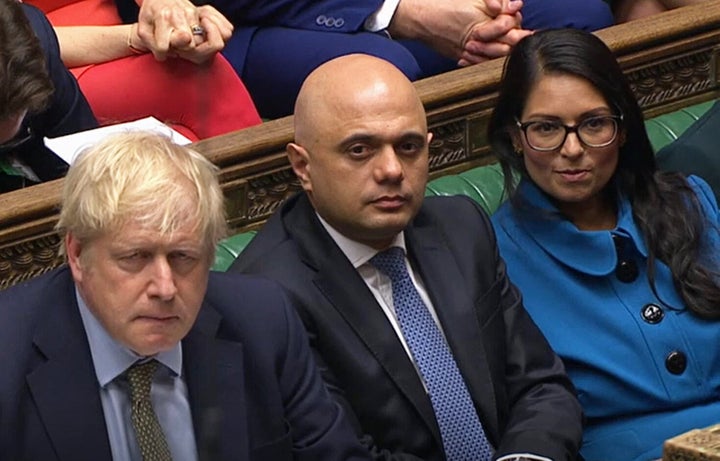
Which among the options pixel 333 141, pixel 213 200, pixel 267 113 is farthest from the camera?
pixel 267 113

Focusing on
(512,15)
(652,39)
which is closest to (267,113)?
(512,15)

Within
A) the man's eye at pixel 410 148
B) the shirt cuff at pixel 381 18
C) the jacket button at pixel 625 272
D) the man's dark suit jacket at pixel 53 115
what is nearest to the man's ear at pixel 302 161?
the man's eye at pixel 410 148

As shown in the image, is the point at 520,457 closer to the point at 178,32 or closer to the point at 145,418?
the point at 145,418

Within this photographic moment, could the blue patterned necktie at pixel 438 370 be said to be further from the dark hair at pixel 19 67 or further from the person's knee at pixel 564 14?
the person's knee at pixel 564 14

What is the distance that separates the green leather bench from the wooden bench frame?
0.05 metres

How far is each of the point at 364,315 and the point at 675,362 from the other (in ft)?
1.87

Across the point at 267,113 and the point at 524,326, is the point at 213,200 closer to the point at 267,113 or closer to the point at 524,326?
the point at 524,326

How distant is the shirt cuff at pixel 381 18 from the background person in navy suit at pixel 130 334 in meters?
1.32

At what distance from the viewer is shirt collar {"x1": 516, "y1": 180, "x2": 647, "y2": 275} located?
2.91 metres

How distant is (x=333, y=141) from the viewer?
2619mm

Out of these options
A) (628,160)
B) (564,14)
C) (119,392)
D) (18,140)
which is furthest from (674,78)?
(119,392)

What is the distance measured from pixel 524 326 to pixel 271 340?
527mm

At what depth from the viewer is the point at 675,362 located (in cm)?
288

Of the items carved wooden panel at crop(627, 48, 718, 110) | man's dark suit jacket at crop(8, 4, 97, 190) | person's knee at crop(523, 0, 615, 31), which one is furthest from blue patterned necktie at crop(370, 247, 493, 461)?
person's knee at crop(523, 0, 615, 31)
